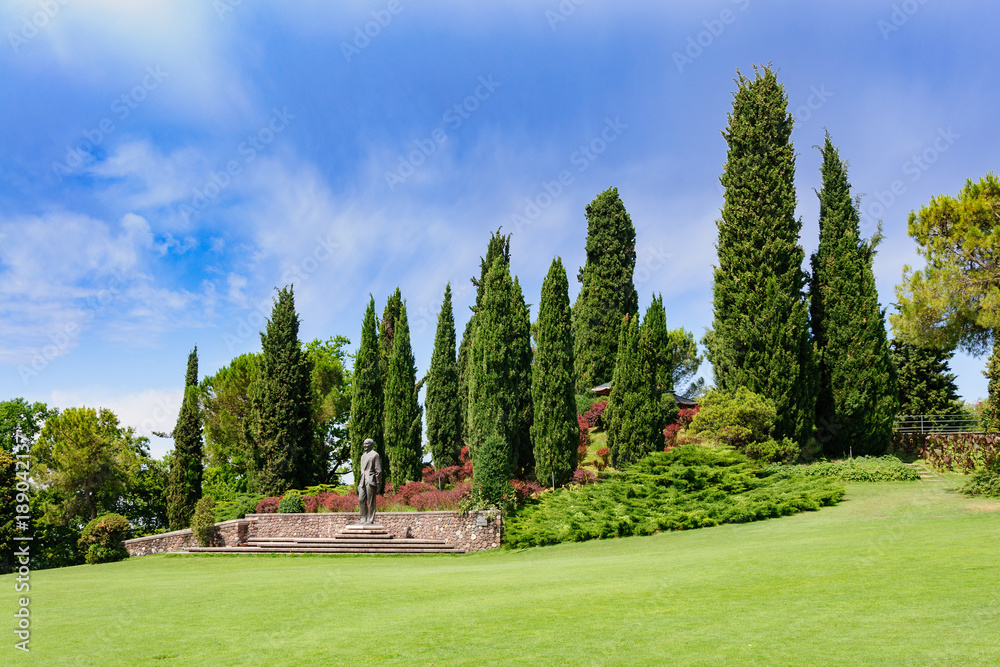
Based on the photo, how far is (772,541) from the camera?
10961mm

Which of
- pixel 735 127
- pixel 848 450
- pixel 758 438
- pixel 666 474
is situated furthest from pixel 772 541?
pixel 735 127

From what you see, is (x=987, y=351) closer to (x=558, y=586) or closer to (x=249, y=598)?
(x=558, y=586)

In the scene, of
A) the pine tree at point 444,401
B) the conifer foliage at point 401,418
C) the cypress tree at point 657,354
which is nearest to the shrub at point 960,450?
the cypress tree at point 657,354

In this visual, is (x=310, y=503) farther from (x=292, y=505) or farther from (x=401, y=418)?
(x=401, y=418)

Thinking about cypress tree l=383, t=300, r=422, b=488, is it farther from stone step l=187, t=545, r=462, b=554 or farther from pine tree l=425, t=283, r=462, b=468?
stone step l=187, t=545, r=462, b=554

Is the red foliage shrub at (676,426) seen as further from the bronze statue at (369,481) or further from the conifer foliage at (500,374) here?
the bronze statue at (369,481)

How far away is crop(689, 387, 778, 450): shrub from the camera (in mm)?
21672

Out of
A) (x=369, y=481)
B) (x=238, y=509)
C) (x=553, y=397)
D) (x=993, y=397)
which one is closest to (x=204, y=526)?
(x=238, y=509)

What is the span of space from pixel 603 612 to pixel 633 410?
1614 cm

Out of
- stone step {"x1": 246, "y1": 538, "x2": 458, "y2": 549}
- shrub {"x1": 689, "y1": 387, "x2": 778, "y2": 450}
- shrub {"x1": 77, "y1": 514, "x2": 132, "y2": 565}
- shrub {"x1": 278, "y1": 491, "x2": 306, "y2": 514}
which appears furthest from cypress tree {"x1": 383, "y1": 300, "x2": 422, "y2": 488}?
shrub {"x1": 689, "y1": 387, "x2": 778, "y2": 450}

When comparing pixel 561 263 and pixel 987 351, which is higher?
pixel 561 263

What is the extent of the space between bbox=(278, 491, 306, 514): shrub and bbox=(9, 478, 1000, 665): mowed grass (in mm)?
11098

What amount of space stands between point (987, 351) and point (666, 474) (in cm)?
1613

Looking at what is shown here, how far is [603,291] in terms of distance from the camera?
33875 mm
